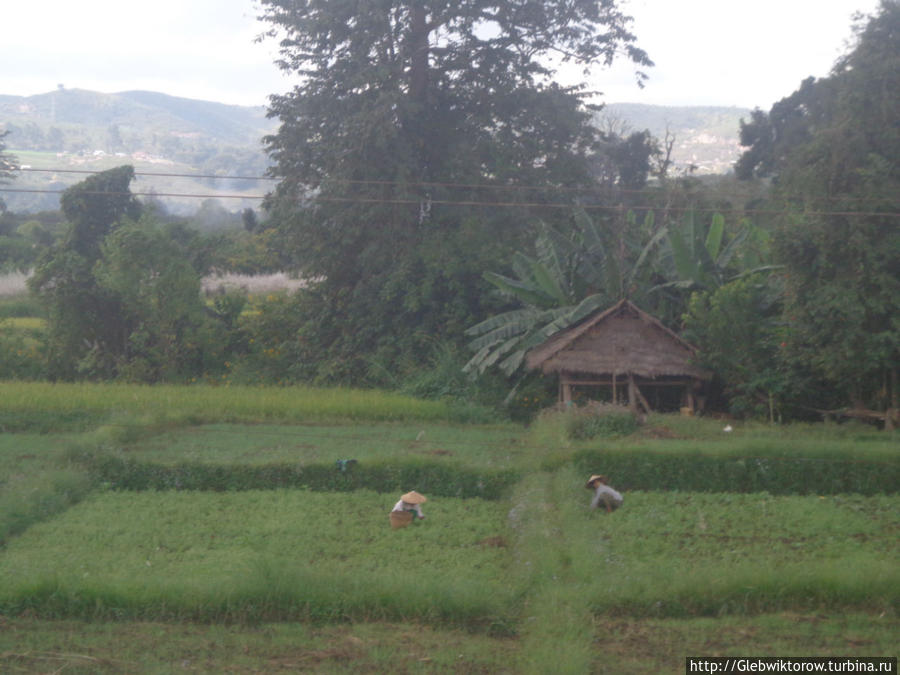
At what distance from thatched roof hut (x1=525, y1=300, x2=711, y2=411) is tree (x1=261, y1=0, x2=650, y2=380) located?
18.1 ft

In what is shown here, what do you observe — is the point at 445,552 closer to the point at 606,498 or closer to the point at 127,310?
the point at 606,498

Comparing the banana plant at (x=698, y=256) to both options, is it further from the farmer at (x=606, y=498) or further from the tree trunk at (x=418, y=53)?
the tree trunk at (x=418, y=53)

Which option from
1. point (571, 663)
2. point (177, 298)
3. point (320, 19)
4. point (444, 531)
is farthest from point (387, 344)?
point (571, 663)

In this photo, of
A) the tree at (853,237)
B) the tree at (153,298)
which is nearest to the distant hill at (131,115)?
the tree at (153,298)

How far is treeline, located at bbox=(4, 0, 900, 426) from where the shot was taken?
782 inches

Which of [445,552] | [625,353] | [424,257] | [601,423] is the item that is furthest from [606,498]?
[424,257]

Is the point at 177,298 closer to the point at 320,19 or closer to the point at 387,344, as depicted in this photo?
the point at 387,344

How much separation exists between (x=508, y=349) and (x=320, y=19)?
11.5m

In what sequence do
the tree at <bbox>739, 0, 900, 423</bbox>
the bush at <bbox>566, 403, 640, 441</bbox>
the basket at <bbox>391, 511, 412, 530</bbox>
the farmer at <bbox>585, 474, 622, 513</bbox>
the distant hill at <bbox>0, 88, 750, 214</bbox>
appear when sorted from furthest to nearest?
the distant hill at <bbox>0, 88, 750, 214</bbox> < the bush at <bbox>566, 403, 640, 441</bbox> < the tree at <bbox>739, 0, 900, 423</bbox> < the farmer at <bbox>585, 474, 622, 513</bbox> < the basket at <bbox>391, 511, 412, 530</bbox>

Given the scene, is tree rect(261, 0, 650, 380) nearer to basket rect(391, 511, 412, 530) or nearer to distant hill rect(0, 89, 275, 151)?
basket rect(391, 511, 412, 530)

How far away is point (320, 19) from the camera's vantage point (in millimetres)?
23625

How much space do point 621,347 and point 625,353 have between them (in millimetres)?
174

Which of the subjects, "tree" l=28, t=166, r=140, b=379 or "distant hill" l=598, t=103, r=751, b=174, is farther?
"distant hill" l=598, t=103, r=751, b=174

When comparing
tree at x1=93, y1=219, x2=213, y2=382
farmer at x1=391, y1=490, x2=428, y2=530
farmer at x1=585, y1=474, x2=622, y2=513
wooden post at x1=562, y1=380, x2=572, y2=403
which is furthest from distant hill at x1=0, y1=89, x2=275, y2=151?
farmer at x1=585, y1=474, x2=622, y2=513
